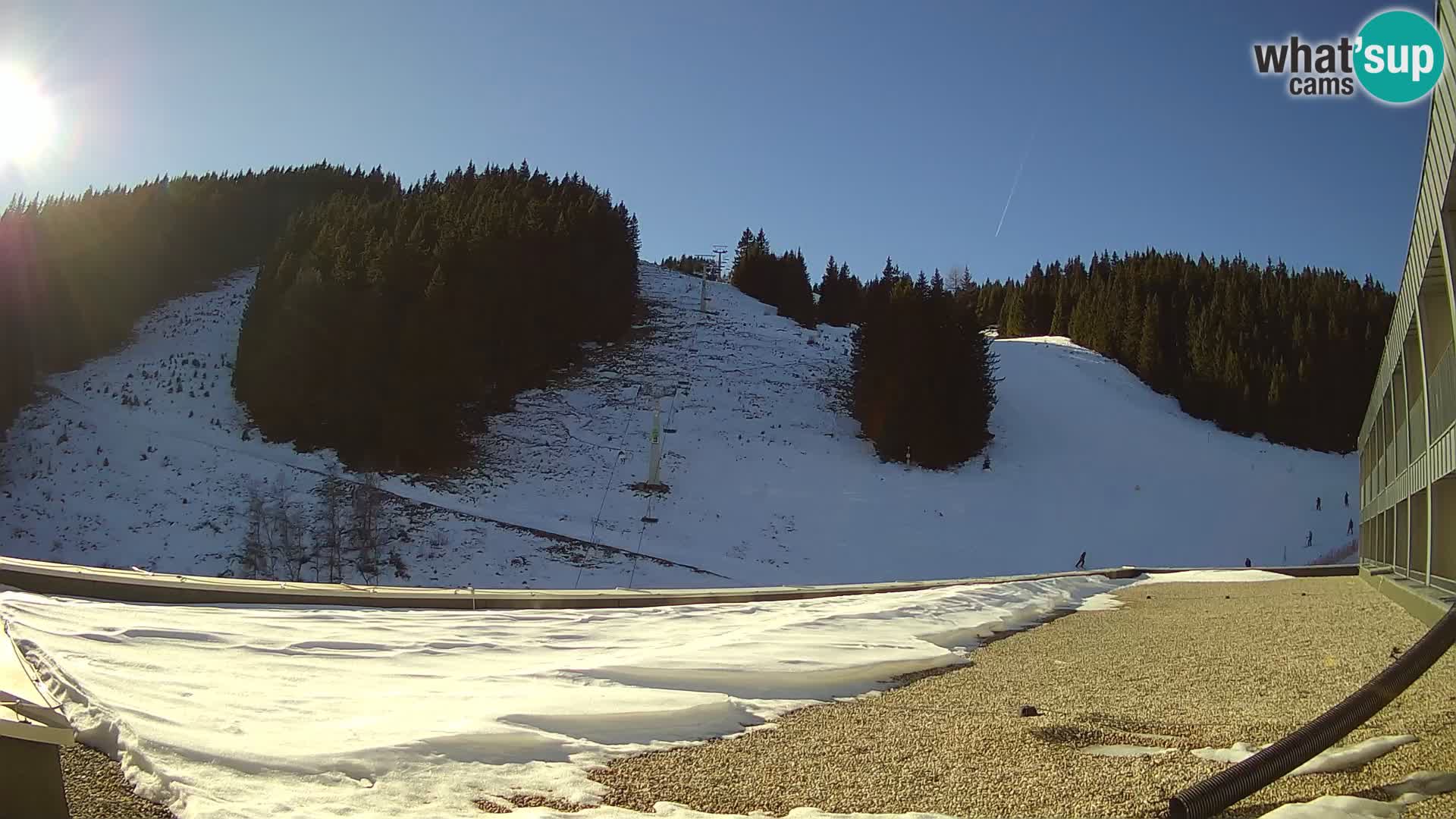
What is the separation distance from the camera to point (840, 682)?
6055 mm

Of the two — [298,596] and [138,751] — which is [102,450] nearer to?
[298,596]

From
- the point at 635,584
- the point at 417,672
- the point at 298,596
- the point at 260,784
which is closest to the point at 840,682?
the point at 417,672

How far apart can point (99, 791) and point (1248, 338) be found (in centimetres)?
5546

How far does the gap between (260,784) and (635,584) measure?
65.5ft

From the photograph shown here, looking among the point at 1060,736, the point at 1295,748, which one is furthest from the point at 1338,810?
the point at 1060,736

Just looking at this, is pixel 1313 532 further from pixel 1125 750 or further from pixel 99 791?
pixel 99 791

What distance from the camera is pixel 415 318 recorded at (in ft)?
114

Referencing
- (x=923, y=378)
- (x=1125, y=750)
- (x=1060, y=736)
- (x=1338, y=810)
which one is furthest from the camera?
(x=923, y=378)

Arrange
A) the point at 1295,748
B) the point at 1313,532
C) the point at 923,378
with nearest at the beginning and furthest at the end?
the point at 1295,748 → the point at 1313,532 → the point at 923,378

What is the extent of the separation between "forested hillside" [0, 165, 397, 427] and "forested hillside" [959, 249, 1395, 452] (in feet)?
136

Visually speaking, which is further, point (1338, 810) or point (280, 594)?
point (280, 594)

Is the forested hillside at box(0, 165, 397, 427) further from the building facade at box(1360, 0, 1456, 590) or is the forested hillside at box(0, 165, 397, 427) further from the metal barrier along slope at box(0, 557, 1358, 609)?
the building facade at box(1360, 0, 1456, 590)

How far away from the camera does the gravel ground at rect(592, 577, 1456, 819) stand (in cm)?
349

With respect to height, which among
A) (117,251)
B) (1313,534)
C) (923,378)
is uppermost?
(117,251)
